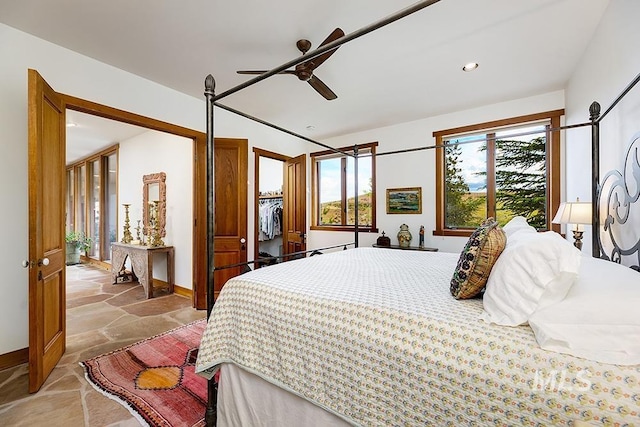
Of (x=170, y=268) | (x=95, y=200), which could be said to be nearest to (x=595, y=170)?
(x=170, y=268)

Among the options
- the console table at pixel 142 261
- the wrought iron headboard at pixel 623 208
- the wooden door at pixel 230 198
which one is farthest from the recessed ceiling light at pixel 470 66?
the console table at pixel 142 261

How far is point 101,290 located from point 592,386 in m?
5.62

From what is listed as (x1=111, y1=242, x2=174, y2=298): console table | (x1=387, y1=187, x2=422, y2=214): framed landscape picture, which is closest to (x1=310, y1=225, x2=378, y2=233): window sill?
(x1=387, y1=187, x2=422, y2=214): framed landscape picture

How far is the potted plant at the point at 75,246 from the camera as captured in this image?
6.45m

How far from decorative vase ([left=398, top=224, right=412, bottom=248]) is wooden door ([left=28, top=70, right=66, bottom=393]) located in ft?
12.5

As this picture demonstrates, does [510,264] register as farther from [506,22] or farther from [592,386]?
[506,22]

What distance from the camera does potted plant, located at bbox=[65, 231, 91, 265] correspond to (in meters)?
6.45

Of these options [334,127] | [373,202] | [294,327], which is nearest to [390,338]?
[294,327]

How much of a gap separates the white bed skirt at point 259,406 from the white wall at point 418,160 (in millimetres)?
3348

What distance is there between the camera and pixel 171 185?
438 centimetres

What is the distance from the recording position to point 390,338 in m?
0.95

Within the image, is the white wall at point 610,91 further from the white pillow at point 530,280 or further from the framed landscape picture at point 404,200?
the framed landscape picture at point 404,200

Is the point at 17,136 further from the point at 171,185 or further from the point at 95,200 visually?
the point at 95,200

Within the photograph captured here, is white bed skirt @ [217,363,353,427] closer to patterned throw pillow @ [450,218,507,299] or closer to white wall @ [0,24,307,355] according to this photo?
patterned throw pillow @ [450,218,507,299]
